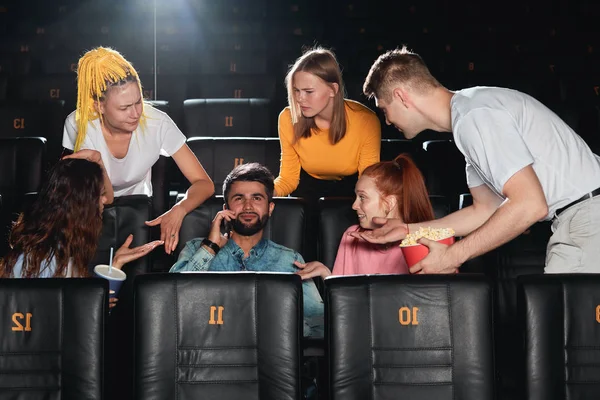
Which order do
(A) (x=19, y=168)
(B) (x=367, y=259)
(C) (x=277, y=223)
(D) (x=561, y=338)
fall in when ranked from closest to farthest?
(D) (x=561, y=338) → (B) (x=367, y=259) → (C) (x=277, y=223) → (A) (x=19, y=168)

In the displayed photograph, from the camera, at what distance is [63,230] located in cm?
167

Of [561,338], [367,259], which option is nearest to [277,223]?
[367,259]

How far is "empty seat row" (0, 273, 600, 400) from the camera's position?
1287mm

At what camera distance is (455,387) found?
1.30 m

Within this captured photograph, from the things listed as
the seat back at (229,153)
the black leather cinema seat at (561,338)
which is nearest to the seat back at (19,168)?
the seat back at (229,153)

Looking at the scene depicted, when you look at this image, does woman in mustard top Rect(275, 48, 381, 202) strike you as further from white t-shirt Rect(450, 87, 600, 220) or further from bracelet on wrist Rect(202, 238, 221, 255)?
white t-shirt Rect(450, 87, 600, 220)

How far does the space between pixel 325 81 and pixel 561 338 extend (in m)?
1.03

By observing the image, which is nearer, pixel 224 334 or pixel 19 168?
Result: pixel 224 334

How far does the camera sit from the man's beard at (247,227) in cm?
184

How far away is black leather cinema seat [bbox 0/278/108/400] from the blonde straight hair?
99 centimetres

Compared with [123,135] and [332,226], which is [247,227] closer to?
[332,226]

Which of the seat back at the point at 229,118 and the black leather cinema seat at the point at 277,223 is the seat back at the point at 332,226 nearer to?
the black leather cinema seat at the point at 277,223

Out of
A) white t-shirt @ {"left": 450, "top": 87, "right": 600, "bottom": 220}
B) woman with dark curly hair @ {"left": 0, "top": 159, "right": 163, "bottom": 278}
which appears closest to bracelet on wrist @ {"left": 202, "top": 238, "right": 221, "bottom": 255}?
woman with dark curly hair @ {"left": 0, "top": 159, "right": 163, "bottom": 278}

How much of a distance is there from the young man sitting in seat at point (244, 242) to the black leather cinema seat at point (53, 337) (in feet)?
1.61
